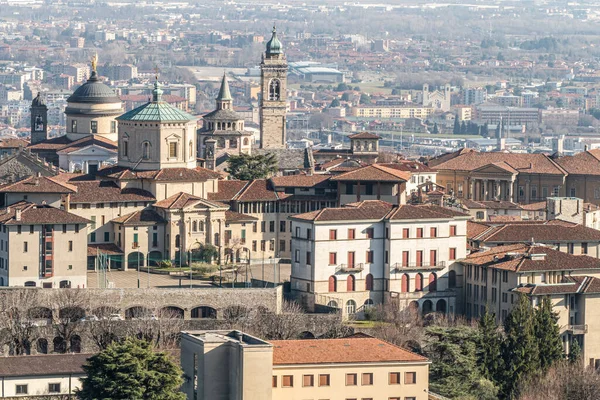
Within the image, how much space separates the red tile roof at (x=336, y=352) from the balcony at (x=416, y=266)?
50.0 feet

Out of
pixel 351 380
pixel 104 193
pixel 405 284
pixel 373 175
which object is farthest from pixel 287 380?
pixel 373 175

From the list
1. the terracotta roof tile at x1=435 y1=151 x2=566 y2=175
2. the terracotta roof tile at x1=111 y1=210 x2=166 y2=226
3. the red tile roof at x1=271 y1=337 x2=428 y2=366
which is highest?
the terracotta roof tile at x1=435 y1=151 x2=566 y2=175

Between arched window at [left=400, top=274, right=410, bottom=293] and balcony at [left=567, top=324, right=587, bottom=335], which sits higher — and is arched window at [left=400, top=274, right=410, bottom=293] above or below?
above

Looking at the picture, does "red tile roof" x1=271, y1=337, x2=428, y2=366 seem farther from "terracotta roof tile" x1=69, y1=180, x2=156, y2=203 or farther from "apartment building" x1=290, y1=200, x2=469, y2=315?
"terracotta roof tile" x1=69, y1=180, x2=156, y2=203

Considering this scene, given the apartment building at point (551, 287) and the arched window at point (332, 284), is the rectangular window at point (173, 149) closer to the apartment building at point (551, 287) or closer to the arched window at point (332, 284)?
the arched window at point (332, 284)

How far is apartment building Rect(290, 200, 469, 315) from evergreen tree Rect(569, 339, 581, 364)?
5679mm

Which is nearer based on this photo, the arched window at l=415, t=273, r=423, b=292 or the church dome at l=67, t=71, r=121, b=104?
the arched window at l=415, t=273, r=423, b=292

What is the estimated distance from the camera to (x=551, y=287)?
71.2m

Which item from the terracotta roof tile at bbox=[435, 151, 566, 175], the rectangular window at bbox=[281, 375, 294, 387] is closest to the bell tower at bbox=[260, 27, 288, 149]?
the terracotta roof tile at bbox=[435, 151, 566, 175]

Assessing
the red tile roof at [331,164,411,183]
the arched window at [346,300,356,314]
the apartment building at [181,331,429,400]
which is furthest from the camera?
the red tile roof at [331,164,411,183]

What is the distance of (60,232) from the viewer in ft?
238

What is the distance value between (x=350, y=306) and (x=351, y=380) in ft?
53.5

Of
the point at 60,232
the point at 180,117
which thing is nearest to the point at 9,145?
the point at 180,117

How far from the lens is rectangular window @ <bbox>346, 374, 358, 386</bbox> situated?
57219mm
